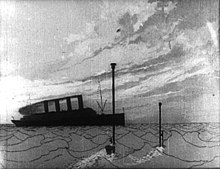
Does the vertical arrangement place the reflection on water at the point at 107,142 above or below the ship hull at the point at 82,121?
below

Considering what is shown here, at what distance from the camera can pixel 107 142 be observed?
1.52 m

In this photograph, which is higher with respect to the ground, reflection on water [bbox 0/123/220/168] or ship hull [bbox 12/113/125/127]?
ship hull [bbox 12/113/125/127]

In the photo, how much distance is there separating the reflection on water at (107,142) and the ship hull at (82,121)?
0.08 feet

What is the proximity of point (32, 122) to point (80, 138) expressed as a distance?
0.29 metres

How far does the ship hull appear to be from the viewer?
1523 millimetres

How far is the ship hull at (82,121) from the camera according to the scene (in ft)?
5.00

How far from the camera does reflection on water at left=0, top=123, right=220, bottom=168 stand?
1.46m

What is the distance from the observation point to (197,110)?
1.50 m

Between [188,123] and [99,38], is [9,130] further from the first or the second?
[188,123]

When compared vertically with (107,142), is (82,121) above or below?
above

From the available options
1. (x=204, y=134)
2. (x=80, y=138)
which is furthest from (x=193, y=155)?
(x=80, y=138)

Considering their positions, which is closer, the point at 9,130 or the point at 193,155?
the point at 193,155

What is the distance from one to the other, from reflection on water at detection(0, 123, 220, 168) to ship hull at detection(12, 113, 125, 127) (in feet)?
0.08

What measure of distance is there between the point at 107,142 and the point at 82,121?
0.58 ft
